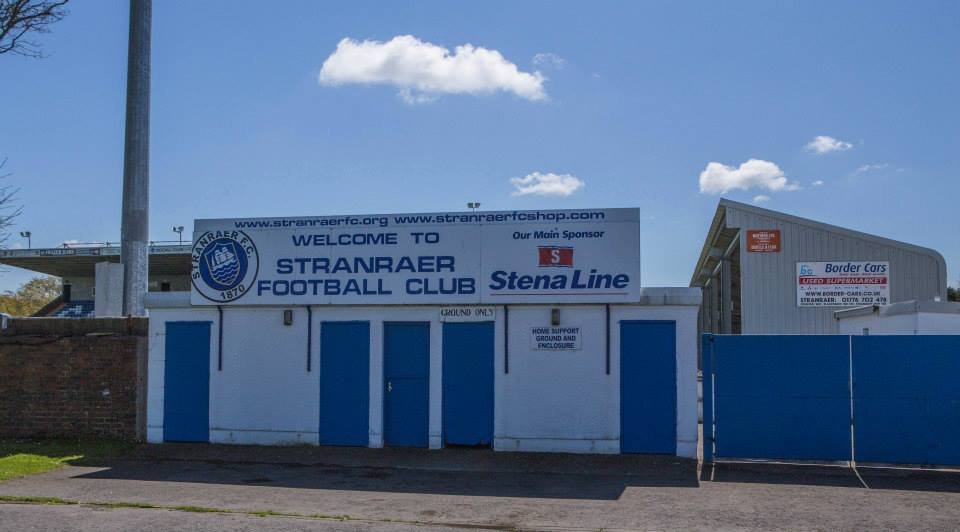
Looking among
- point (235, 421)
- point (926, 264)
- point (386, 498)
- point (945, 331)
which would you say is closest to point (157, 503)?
point (386, 498)

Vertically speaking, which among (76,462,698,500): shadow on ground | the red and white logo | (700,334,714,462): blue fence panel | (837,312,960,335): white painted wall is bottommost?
(76,462,698,500): shadow on ground

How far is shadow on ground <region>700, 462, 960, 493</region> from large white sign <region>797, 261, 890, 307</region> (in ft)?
55.0

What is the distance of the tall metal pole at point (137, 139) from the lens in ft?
70.5

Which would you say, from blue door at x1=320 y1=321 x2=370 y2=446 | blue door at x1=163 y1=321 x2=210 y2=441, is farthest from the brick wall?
blue door at x1=320 y1=321 x2=370 y2=446

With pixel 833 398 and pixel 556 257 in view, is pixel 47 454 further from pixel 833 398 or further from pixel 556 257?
pixel 833 398

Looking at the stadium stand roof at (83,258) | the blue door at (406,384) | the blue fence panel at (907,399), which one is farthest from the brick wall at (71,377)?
the stadium stand roof at (83,258)

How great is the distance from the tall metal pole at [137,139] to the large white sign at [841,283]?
67.9 ft

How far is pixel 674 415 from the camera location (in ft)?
45.3

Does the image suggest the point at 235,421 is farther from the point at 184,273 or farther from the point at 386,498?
the point at 184,273

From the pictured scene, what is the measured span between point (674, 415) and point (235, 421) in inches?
301

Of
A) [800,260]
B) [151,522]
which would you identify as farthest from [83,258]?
[151,522]

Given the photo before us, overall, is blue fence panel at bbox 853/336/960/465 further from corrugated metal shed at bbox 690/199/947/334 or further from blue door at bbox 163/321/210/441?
corrugated metal shed at bbox 690/199/947/334

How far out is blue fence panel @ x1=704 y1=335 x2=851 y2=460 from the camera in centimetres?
1321

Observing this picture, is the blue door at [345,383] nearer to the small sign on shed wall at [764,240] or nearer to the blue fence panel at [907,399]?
the blue fence panel at [907,399]
